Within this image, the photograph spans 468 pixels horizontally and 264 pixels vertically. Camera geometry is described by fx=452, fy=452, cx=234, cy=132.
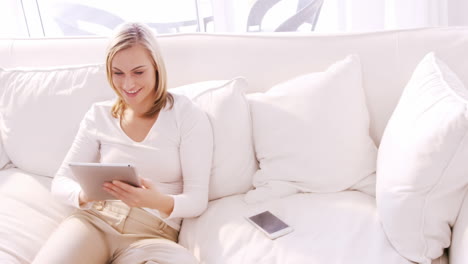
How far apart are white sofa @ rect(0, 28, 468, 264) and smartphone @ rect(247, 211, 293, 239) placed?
0.8 inches

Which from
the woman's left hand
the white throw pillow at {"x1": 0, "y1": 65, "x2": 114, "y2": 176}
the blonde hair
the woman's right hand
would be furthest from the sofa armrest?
the white throw pillow at {"x1": 0, "y1": 65, "x2": 114, "y2": 176}

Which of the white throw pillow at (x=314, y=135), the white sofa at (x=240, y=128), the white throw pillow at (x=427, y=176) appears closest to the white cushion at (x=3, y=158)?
the white sofa at (x=240, y=128)

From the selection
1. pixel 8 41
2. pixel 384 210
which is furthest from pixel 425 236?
pixel 8 41

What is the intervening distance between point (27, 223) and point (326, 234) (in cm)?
96

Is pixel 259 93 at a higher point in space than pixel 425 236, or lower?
higher

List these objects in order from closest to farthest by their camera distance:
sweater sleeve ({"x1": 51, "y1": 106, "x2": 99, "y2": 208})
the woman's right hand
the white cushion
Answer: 1. the woman's right hand
2. sweater sleeve ({"x1": 51, "y1": 106, "x2": 99, "y2": 208})
3. the white cushion

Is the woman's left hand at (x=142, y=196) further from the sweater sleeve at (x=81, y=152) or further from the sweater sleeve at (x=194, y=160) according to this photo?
the sweater sleeve at (x=81, y=152)

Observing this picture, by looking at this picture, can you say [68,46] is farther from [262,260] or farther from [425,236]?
[425,236]

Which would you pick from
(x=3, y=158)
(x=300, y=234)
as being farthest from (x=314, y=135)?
(x=3, y=158)

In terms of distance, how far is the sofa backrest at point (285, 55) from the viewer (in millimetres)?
1526

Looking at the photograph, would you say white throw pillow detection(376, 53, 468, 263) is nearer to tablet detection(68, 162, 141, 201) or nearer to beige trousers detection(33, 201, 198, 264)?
beige trousers detection(33, 201, 198, 264)

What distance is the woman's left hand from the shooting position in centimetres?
125

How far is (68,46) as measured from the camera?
1.91 metres

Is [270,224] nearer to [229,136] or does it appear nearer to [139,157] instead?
[229,136]
